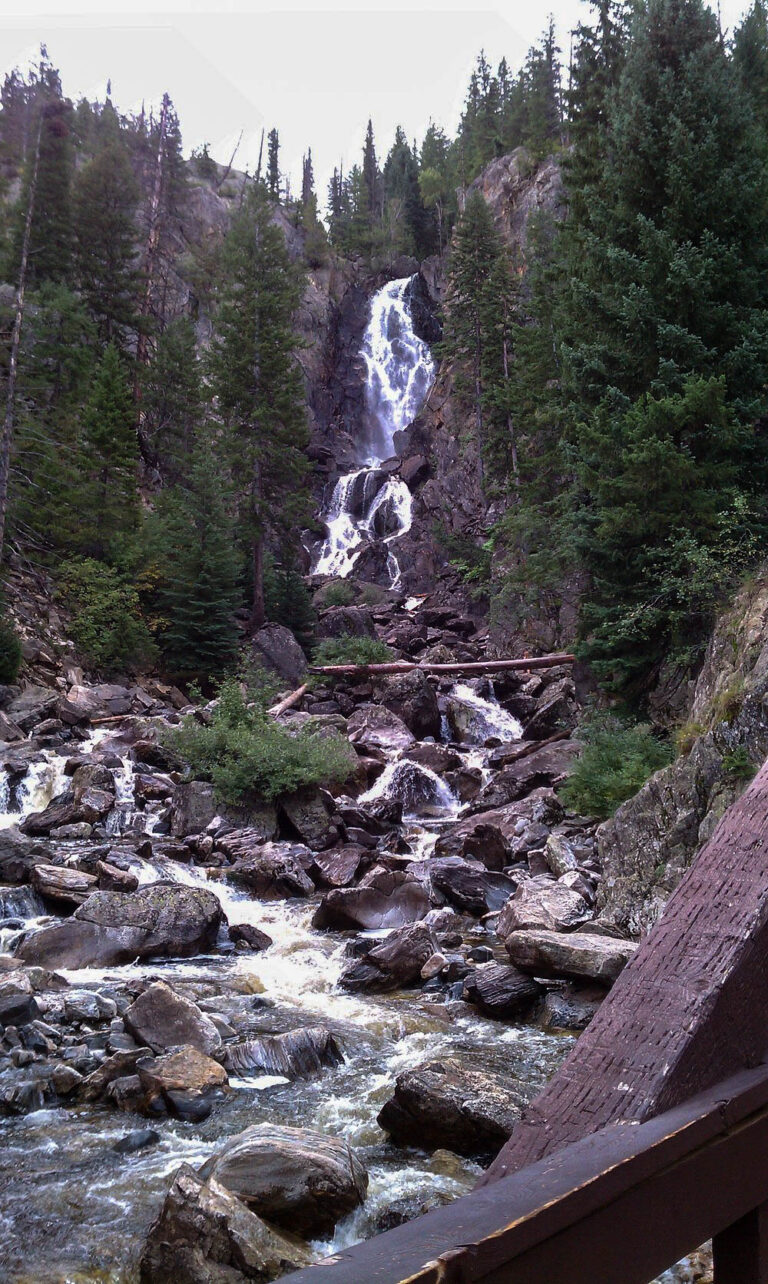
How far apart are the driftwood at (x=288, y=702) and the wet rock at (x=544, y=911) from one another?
1057 cm

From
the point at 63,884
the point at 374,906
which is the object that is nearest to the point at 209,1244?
the point at 374,906

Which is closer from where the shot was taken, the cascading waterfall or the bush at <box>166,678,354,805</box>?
the bush at <box>166,678,354,805</box>

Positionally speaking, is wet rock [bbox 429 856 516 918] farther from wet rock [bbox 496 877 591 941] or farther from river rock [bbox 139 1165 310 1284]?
river rock [bbox 139 1165 310 1284]

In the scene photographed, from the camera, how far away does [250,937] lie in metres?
9.67

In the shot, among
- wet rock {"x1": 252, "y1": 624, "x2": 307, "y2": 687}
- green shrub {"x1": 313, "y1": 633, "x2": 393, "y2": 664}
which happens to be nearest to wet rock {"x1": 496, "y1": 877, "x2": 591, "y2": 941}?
green shrub {"x1": 313, "y1": 633, "x2": 393, "y2": 664}

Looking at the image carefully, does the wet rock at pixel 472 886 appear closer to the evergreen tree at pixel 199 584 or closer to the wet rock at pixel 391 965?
the wet rock at pixel 391 965

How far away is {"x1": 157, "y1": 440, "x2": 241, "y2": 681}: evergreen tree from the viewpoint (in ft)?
79.6

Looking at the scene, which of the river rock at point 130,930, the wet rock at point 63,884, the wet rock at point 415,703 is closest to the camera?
the river rock at point 130,930

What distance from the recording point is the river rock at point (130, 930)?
8523mm

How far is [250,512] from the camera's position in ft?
95.2

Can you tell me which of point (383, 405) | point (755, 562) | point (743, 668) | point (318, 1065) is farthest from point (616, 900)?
point (383, 405)

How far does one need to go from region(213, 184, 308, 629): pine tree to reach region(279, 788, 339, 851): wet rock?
15.8m

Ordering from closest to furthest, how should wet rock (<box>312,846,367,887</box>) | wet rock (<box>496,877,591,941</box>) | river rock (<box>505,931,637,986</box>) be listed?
river rock (<box>505,931,637,986</box>)
wet rock (<box>496,877,591,941</box>)
wet rock (<box>312,846,367,887</box>)

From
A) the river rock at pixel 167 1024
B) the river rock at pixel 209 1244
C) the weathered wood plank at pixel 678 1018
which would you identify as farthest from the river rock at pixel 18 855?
the weathered wood plank at pixel 678 1018
